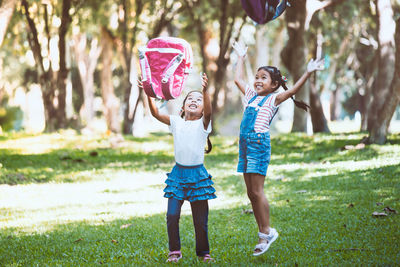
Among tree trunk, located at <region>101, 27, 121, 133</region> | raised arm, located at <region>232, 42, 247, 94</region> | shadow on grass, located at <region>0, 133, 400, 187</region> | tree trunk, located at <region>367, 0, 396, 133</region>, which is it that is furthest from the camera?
tree trunk, located at <region>101, 27, 121, 133</region>

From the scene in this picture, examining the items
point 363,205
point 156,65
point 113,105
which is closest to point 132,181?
point 363,205

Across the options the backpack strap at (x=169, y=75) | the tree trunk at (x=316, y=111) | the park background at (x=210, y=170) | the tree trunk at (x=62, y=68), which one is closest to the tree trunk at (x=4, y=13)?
the park background at (x=210, y=170)

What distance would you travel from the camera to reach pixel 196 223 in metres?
4.67

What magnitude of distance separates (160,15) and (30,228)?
1367 cm

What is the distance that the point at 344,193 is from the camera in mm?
7812

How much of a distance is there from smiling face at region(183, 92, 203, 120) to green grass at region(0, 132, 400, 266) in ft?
4.23

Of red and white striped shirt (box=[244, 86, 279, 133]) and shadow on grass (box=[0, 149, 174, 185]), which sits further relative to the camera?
shadow on grass (box=[0, 149, 174, 185])

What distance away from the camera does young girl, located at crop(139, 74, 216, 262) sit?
4562 mm

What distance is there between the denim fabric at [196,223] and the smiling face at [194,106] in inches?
30.9

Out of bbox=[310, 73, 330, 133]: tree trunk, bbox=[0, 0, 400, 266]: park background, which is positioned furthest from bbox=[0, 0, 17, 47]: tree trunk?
bbox=[310, 73, 330, 133]: tree trunk

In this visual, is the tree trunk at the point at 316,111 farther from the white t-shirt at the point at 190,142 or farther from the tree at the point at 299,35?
the white t-shirt at the point at 190,142

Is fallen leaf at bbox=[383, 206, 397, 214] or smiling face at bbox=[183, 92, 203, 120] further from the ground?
smiling face at bbox=[183, 92, 203, 120]

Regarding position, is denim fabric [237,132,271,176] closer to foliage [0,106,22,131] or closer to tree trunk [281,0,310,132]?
tree trunk [281,0,310,132]

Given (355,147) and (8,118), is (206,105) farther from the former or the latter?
(8,118)
